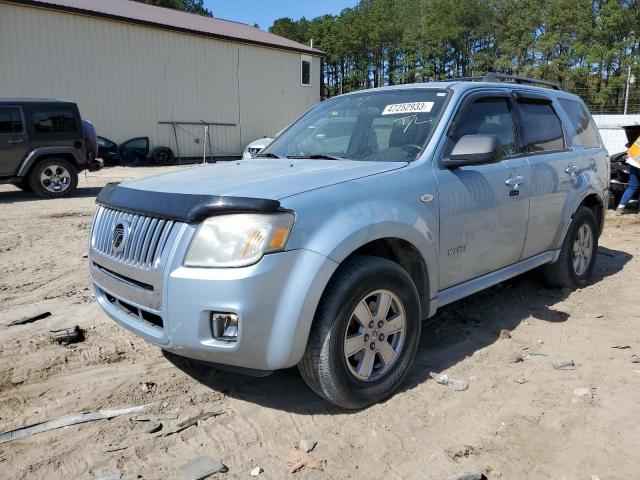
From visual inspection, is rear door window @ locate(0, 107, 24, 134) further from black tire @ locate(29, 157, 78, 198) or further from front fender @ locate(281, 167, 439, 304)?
front fender @ locate(281, 167, 439, 304)

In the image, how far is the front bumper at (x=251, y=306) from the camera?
255 cm

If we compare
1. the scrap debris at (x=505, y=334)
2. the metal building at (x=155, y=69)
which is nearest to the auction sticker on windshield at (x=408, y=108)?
the scrap debris at (x=505, y=334)

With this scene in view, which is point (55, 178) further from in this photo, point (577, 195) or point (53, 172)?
point (577, 195)

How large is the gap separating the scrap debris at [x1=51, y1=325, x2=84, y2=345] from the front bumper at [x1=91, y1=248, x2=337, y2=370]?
1.54 meters

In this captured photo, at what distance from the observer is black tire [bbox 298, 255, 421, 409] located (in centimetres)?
278

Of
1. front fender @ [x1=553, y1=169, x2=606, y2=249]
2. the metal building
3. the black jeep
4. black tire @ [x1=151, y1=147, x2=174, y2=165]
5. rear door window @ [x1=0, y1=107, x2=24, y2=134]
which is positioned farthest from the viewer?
black tire @ [x1=151, y1=147, x2=174, y2=165]

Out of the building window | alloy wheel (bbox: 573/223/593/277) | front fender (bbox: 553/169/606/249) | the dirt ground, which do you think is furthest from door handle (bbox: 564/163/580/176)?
the building window

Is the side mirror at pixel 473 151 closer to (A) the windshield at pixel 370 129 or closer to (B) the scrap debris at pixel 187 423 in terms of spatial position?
(A) the windshield at pixel 370 129

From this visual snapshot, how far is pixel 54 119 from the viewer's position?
11.3 m

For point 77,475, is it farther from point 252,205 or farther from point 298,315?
point 252,205

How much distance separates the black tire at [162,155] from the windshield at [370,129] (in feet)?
57.9

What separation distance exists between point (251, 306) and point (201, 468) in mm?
804

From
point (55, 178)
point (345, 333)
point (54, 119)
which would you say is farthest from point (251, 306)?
point (54, 119)

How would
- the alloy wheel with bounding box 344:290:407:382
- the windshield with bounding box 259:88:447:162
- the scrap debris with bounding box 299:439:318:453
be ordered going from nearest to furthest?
the scrap debris with bounding box 299:439:318:453 < the alloy wheel with bounding box 344:290:407:382 < the windshield with bounding box 259:88:447:162
